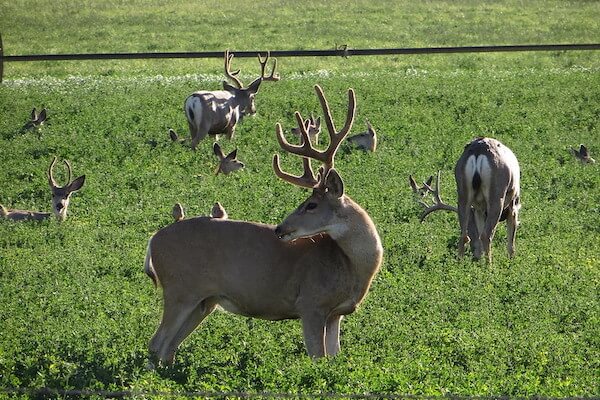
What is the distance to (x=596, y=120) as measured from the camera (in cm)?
2391

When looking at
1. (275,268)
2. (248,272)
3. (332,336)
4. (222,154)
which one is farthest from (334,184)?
(222,154)

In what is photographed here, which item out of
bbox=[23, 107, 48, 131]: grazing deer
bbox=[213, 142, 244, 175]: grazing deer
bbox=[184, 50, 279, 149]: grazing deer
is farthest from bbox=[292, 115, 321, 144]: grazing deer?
bbox=[23, 107, 48, 131]: grazing deer

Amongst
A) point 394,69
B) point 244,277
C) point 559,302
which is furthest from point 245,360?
point 394,69

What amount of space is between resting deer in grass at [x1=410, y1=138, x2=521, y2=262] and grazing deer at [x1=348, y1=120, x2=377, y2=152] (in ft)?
21.2

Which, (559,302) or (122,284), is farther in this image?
(122,284)

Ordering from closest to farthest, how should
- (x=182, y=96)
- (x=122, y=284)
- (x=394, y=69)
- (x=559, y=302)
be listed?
1. (x=559, y=302)
2. (x=122, y=284)
3. (x=182, y=96)
4. (x=394, y=69)

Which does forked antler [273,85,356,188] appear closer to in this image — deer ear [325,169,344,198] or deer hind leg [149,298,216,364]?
deer ear [325,169,344,198]

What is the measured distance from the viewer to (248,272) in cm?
944

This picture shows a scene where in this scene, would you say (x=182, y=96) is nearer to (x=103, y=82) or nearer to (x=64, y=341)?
(x=103, y=82)

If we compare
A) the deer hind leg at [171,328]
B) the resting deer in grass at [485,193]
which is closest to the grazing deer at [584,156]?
the resting deer in grass at [485,193]

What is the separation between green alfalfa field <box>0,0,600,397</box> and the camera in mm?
8891

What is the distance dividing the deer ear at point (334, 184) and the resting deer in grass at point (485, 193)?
14.0ft

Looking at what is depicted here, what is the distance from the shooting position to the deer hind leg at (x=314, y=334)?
30.0 ft

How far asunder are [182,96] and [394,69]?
25.2 ft
